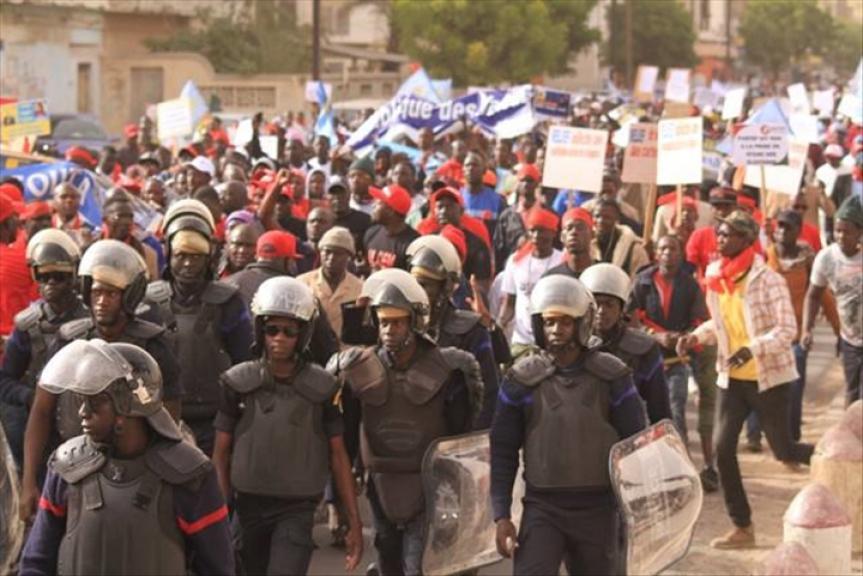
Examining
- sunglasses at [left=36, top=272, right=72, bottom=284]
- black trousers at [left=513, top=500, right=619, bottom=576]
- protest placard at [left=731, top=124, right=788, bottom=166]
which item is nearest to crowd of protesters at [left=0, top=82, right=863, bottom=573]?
sunglasses at [left=36, top=272, right=72, bottom=284]

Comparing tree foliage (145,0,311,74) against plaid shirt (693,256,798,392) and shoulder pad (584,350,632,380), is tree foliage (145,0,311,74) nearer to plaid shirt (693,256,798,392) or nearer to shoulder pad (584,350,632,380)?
plaid shirt (693,256,798,392)

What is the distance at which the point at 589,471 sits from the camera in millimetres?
6824

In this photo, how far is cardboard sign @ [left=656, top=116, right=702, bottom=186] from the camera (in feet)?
45.5

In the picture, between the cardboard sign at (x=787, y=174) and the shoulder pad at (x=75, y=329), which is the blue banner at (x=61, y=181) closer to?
the cardboard sign at (x=787, y=174)

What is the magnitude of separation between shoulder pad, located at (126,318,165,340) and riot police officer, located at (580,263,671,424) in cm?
167

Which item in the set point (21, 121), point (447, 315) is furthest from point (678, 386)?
point (21, 121)

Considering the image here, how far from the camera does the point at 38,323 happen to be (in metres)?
7.56

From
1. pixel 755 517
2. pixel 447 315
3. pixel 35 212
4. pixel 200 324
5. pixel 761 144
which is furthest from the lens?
pixel 761 144

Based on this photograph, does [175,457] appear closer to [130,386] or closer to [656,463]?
[130,386]

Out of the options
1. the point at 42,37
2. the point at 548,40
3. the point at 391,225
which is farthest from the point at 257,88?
the point at 391,225

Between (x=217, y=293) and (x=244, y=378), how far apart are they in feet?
3.30

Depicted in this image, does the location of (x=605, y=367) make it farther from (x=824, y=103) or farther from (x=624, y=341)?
(x=824, y=103)

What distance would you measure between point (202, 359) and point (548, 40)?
1953 inches

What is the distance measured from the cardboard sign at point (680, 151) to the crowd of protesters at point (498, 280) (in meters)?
0.29
